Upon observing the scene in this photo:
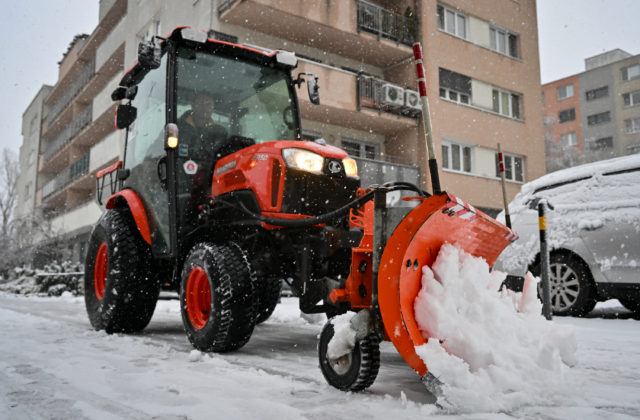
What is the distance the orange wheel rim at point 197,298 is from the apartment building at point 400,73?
1085cm

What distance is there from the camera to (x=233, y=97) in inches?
190

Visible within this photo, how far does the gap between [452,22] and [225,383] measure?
18.5 metres

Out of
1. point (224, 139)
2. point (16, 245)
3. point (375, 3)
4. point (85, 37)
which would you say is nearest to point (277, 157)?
point (224, 139)

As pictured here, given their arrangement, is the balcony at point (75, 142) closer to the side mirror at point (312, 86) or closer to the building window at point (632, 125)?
the side mirror at point (312, 86)

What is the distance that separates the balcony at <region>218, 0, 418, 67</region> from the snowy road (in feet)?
37.8

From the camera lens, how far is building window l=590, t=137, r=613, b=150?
4625 cm

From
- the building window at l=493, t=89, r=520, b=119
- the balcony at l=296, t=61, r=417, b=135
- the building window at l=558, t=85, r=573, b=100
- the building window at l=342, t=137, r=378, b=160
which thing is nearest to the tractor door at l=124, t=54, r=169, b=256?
the balcony at l=296, t=61, r=417, b=135

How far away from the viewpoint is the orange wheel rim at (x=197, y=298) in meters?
4.06

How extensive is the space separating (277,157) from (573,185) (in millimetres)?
4382

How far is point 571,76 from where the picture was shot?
4919cm

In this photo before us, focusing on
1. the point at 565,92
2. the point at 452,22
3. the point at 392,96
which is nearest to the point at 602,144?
the point at 565,92

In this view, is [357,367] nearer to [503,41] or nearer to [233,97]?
[233,97]

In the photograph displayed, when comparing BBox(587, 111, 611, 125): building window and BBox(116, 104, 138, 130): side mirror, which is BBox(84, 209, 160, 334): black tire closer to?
BBox(116, 104, 138, 130): side mirror

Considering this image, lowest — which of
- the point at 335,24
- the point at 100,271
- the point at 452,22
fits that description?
the point at 100,271
